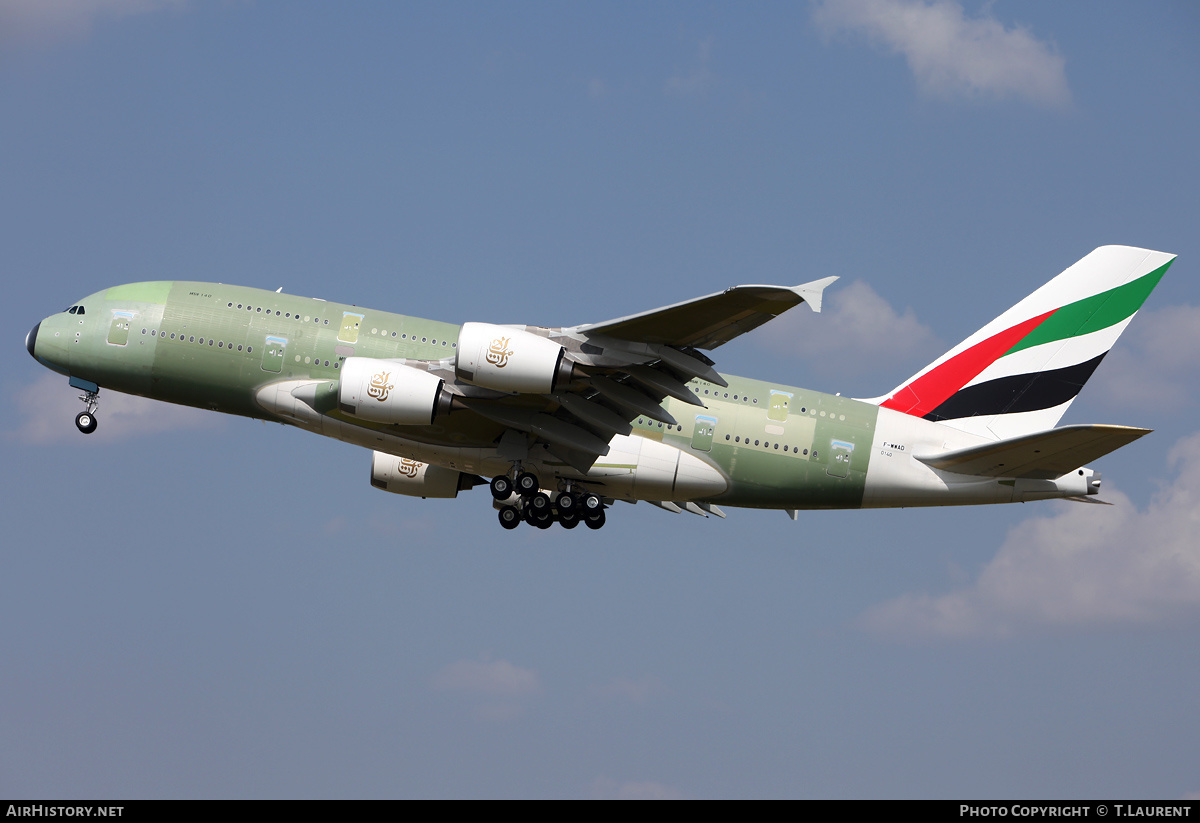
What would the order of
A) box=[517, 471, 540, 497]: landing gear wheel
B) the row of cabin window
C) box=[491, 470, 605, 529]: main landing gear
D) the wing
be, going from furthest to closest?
box=[491, 470, 605, 529]: main landing gear → box=[517, 471, 540, 497]: landing gear wheel → the row of cabin window → the wing

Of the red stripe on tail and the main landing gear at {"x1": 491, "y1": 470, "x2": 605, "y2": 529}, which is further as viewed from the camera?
the red stripe on tail

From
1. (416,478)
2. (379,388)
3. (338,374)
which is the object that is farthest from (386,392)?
(416,478)

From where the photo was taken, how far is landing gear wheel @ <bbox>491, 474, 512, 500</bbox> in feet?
106

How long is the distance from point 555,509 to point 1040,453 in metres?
12.7

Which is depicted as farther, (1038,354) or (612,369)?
(1038,354)

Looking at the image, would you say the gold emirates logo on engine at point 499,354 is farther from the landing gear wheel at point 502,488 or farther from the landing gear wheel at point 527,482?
the landing gear wheel at point 502,488

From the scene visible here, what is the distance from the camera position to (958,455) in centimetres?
3169

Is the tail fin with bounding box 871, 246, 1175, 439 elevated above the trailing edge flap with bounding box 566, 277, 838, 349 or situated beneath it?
elevated above

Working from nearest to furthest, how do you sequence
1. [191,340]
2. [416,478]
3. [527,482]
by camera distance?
[191,340], [527,482], [416,478]

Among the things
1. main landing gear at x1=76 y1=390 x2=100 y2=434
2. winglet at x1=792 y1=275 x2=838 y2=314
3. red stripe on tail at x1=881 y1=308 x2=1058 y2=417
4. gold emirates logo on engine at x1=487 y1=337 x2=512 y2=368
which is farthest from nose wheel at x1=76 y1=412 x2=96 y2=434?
red stripe on tail at x1=881 y1=308 x2=1058 y2=417

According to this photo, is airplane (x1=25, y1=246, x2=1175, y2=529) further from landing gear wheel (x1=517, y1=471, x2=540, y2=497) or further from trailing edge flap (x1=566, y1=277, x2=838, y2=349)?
trailing edge flap (x1=566, y1=277, x2=838, y2=349)

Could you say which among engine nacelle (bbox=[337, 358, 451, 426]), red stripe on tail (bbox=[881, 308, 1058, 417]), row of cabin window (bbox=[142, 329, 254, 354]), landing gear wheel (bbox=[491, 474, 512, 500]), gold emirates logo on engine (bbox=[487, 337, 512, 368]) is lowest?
landing gear wheel (bbox=[491, 474, 512, 500])

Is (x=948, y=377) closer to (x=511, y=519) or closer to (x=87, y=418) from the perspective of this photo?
(x=511, y=519)

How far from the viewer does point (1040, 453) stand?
30.0 metres
